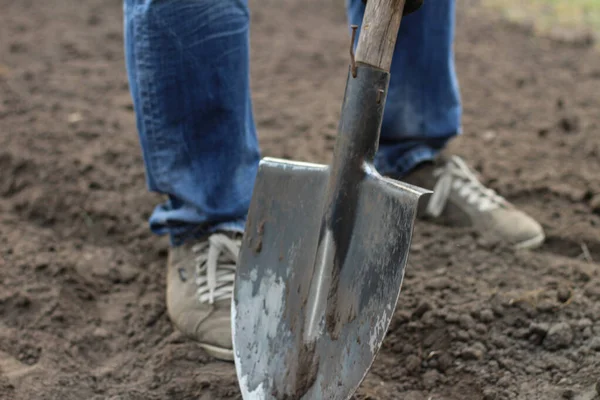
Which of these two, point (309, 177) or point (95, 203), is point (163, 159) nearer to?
point (309, 177)

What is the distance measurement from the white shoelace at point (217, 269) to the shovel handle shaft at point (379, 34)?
0.61 metres

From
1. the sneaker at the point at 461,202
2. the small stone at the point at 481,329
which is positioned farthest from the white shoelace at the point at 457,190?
the small stone at the point at 481,329

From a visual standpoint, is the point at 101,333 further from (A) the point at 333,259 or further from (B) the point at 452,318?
(B) the point at 452,318

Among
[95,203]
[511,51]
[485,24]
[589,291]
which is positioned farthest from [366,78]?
[485,24]

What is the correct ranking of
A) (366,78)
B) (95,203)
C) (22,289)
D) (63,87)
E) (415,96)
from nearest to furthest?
(366,78) → (22,289) → (415,96) → (95,203) → (63,87)

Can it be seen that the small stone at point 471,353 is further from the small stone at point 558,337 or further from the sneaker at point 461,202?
the sneaker at point 461,202

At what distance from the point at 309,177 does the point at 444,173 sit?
2.80ft

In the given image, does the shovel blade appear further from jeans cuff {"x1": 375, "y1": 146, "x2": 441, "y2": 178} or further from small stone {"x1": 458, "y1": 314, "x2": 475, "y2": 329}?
jeans cuff {"x1": 375, "y1": 146, "x2": 441, "y2": 178}

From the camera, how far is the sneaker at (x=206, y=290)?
165 centimetres

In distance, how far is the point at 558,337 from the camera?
1539mm

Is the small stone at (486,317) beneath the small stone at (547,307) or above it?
beneath

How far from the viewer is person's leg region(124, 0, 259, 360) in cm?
153

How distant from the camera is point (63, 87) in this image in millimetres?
3338

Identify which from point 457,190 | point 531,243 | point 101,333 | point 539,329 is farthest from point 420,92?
point 101,333
